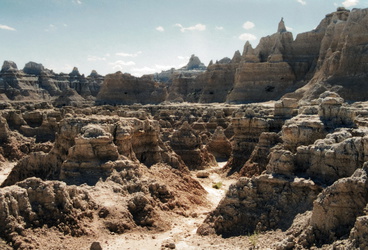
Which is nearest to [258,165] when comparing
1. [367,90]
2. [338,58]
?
[367,90]

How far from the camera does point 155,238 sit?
13.7 metres

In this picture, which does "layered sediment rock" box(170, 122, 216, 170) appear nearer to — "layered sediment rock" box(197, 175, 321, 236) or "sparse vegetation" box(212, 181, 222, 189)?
"sparse vegetation" box(212, 181, 222, 189)

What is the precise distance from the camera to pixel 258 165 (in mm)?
22797

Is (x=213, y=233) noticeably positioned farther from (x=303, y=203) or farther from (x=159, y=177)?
(x=159, y=177)

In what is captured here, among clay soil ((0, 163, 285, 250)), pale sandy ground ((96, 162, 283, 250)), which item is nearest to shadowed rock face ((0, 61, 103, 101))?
clay soil ((0, 163, 285, 250))

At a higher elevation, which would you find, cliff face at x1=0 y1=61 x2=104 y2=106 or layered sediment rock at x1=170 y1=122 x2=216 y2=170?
cliff face at x1=0 y1=61 x2=104 y2=106

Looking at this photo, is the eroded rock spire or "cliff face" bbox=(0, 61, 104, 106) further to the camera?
"cliff face" bbox=(0, 61, 104, 106)

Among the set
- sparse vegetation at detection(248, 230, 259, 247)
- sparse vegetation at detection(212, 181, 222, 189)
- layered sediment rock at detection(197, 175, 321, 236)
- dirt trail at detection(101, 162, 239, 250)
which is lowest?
sparse vegetation at detection(212, 181, 222, 189)

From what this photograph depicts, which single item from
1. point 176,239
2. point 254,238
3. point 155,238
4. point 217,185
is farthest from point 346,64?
point 254,238

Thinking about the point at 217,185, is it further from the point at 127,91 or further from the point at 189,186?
the point at 127,91

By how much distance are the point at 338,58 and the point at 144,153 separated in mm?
36904

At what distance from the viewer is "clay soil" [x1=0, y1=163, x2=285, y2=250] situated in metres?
11.3

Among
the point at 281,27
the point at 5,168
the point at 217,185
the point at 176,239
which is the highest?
the point at 281,27

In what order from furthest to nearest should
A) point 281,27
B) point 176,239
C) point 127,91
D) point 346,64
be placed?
point 127,91
point 281,27
point 346,64
point 176,239
